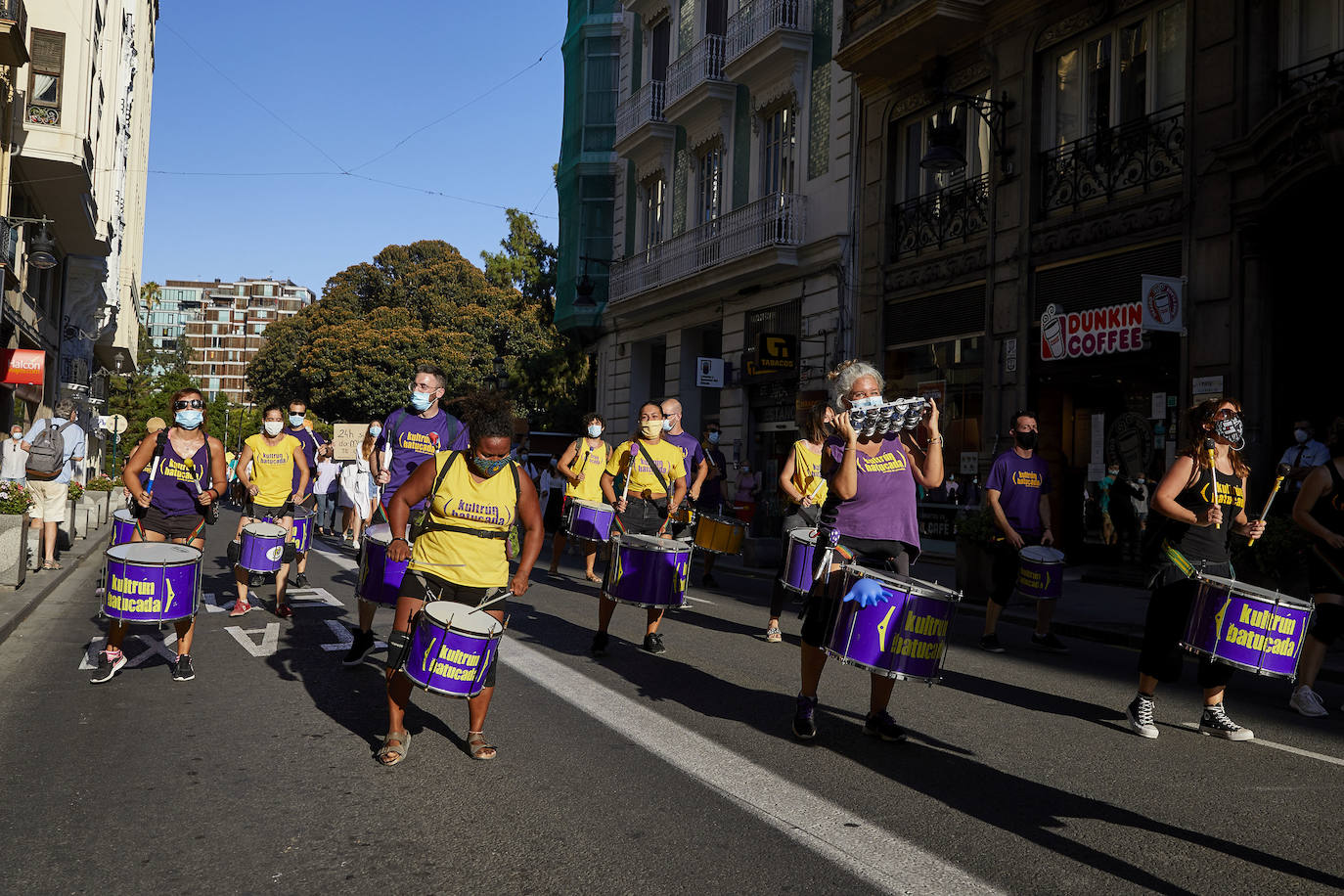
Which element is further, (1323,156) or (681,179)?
(681,179)

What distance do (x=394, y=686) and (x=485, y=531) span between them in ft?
2.67

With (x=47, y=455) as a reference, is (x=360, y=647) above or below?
below

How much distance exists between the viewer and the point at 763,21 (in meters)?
23.6

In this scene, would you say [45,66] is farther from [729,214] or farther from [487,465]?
[487,465]

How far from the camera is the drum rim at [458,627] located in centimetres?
496

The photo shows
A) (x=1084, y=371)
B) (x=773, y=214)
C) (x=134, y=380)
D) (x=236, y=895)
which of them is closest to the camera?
(x=236, y=895)

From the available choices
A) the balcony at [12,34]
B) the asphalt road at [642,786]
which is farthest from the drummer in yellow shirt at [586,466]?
the balcony at [12,34]

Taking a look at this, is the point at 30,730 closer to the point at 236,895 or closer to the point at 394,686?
the point at 394,686

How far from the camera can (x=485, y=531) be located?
217 inches

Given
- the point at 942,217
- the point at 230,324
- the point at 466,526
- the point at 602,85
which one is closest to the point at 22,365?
the point at 602,85

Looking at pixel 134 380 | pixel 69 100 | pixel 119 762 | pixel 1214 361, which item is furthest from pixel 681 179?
pixel 134 380

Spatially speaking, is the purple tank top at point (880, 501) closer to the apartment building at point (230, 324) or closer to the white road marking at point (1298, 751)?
the white road marking at point (1298, 751)

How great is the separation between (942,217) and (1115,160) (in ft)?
12.5

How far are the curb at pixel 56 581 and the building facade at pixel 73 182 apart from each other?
7.67 metres
